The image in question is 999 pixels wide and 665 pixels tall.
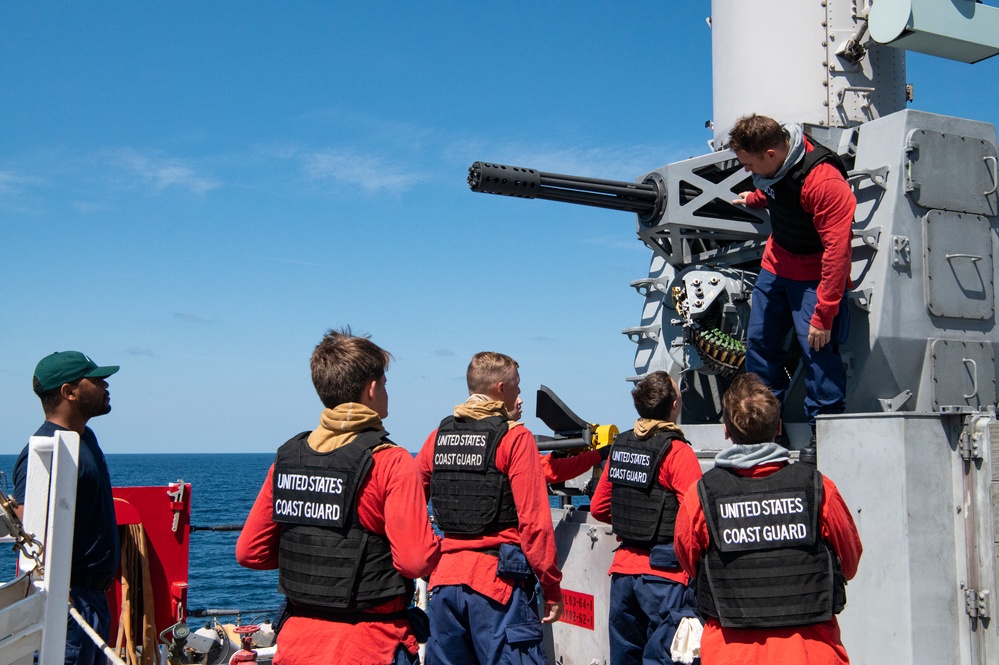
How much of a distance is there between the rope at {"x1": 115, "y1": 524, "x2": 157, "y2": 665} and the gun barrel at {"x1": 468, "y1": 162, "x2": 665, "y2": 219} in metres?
3.00

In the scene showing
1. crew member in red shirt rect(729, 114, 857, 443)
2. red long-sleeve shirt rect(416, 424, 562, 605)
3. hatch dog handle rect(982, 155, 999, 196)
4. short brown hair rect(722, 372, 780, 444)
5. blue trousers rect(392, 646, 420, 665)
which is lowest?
blue trousers rect(392, 646, 420, 665)

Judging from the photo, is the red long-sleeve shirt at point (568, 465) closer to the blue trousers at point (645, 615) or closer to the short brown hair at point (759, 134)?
the blue trousers at point (645, 615)

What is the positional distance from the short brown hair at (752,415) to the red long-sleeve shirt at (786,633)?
113 mm

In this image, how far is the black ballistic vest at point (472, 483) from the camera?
419 cm

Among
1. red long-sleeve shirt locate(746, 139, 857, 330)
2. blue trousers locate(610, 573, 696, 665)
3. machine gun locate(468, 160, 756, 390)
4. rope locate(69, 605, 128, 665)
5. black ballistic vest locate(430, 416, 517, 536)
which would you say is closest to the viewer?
rope locate(69, 605, 128, 665)

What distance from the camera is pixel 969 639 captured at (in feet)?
15.0

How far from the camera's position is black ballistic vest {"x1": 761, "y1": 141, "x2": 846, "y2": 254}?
17.4 feet

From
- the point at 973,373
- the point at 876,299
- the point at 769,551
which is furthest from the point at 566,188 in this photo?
the point at 769,551

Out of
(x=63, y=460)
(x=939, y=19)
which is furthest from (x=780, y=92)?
(x=63, y=460)

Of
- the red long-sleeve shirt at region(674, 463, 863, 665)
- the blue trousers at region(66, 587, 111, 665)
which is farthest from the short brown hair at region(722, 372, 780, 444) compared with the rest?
the blue trousers at region(66, 587, 111, 665)

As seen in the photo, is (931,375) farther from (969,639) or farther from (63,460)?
(63,460)

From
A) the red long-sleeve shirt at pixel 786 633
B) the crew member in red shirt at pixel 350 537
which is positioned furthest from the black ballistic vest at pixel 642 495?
the crew member in red shirt at pixel 350 537

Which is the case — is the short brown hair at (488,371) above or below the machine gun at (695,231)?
below

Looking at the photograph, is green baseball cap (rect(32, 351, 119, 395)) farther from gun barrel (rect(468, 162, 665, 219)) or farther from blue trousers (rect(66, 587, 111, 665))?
gun barrel (rect(468, 162, 665, 219))
